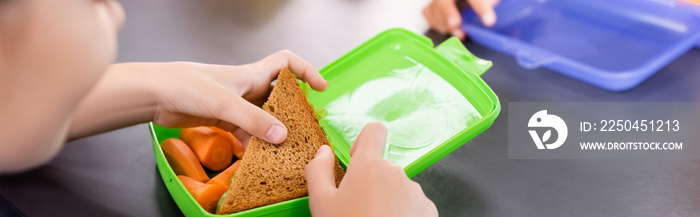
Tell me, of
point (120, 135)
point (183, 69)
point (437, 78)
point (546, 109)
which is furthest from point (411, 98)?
point (120, 135)

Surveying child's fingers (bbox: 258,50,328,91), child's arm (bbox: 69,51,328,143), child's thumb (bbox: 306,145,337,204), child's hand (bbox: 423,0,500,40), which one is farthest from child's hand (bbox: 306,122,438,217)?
child's hand (bbox: 423,0,500,40)

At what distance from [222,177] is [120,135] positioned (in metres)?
0.27

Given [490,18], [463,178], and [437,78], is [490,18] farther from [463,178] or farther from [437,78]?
[463,178]

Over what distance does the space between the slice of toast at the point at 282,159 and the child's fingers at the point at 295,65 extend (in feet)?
0.17

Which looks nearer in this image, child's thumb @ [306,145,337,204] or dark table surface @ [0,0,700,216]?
child's thumb @ [306,145,337,204]

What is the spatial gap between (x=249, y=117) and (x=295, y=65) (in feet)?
0.56

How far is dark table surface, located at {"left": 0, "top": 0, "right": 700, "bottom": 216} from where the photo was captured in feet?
2.58

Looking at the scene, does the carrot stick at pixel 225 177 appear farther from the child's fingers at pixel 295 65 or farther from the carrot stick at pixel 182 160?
the child's fingers at pixel 295 65

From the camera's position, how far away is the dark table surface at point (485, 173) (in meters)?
0.79

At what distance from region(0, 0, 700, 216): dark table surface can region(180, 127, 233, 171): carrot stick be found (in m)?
0.07

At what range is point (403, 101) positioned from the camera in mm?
917

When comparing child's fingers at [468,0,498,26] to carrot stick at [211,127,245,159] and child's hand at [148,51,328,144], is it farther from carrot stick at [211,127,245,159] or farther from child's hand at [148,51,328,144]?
carrot stick at [211,127,245,159]

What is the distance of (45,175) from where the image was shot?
83cm

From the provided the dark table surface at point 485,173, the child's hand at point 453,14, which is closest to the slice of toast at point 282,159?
the dark table surface at point 485,173
